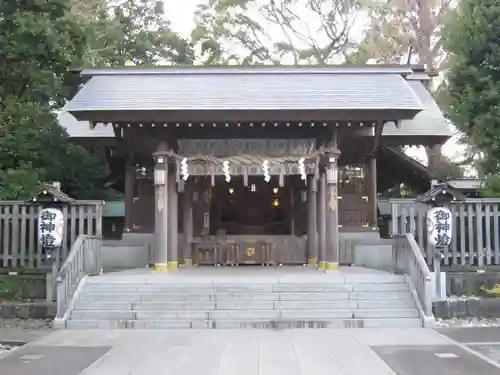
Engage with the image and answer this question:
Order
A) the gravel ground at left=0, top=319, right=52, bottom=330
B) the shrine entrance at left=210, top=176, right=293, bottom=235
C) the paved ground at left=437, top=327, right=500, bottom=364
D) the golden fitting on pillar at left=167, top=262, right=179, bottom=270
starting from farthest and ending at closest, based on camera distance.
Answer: the shrine entrance at left=210, top=176, right=293, bottom=235 < the golden fitting on pillar at left=167, top=262, right=179, bottom=270 < the gravel ground at left=0, top=319, right=52, bottom=330 < the paved ground at left=437, top=327, right=500, bottom=364

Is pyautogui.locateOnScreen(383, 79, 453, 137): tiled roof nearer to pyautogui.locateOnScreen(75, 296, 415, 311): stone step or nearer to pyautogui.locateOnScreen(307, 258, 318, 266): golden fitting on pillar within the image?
pyautogui.locateOnScreen(307, 258, 318, 266): golden fitting on pillar

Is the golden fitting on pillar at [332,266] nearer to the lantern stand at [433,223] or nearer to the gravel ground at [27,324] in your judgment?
the lantern stand at [433,223]

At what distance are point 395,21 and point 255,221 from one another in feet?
47.1

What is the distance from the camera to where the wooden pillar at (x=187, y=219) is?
17.4 meters

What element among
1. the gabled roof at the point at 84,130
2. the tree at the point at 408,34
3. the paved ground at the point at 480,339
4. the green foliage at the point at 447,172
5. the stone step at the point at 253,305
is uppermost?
the tree at the point at 408,34

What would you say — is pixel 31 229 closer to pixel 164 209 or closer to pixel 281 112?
pixel 164 209

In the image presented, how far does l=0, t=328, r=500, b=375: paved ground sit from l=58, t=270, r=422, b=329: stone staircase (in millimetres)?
482

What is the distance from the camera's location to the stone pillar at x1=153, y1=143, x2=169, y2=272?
14.9 metres

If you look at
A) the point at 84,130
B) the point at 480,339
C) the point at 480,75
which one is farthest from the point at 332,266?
the point at 84,130

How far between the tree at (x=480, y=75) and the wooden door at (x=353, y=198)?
4017 millimetres

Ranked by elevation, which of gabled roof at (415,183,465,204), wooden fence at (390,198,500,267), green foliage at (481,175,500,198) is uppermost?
green foliage at (481,175,500,198)

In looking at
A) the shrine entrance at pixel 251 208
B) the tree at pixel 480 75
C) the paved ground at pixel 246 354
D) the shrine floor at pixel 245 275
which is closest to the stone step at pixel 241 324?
the paved ground at pixel 246 354

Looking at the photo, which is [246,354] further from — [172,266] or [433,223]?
[172,266]

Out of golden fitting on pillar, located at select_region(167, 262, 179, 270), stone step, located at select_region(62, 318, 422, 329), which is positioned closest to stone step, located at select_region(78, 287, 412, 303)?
stone step, located at select_region(62, 318, 422, 329)
